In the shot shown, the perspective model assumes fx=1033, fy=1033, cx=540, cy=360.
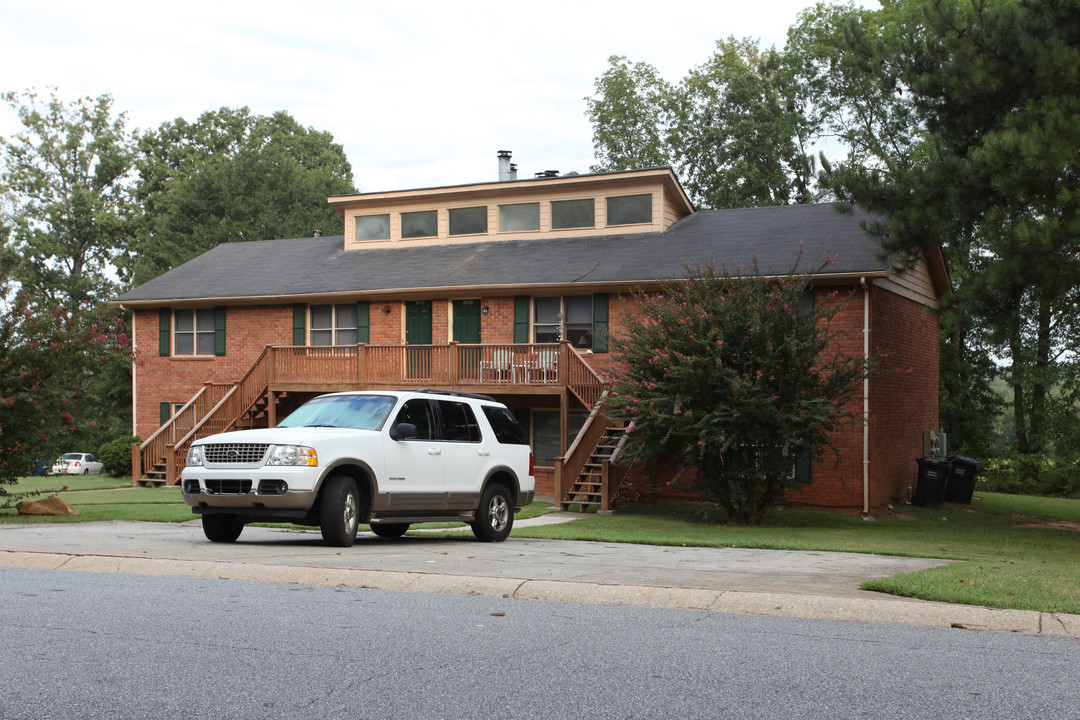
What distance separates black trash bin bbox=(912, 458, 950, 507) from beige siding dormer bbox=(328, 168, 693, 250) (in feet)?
30.2

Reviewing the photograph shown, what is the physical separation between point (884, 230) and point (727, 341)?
362cm

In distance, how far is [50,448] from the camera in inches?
667

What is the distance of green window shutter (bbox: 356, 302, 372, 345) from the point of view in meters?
28.3

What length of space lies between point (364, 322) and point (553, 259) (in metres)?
5.53

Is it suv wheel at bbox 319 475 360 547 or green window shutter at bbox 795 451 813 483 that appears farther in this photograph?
green window shutter at bbox 795 451 813 483

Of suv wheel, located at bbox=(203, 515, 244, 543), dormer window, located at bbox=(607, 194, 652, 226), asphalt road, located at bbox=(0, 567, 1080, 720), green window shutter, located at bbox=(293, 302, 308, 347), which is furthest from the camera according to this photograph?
green window shutter, located at bbox=(293, 302, 308, 347)

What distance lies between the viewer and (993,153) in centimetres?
1588

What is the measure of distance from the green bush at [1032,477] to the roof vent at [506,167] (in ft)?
68.0

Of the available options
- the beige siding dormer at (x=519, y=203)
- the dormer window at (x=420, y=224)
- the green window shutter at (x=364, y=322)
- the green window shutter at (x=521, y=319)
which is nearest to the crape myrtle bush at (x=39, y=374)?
the green window shutter at (x=364, y=322)

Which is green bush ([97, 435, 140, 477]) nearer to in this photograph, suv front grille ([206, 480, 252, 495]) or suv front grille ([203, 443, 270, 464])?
suv front grille ([203, 443, 270, 464])

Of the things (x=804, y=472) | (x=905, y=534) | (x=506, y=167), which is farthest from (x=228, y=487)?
(x=506, y=167)

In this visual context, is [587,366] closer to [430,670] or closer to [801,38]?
[430,670]

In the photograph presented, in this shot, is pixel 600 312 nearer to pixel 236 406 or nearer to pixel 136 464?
pixel 236 406

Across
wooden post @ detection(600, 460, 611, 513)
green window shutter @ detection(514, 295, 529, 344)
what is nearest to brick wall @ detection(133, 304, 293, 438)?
green window shutter @ detection(514, 295, 529, 344)
